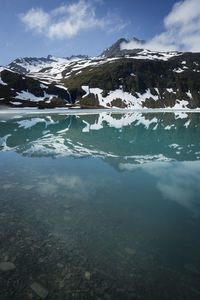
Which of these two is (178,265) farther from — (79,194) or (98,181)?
(98,181)

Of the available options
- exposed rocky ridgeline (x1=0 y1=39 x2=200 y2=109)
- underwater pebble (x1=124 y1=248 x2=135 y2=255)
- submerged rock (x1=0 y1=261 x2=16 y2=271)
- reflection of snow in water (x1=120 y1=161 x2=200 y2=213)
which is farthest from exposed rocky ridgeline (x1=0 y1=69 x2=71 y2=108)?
underwater pebble (x1=124 y1=248 x2=135 y2=255)

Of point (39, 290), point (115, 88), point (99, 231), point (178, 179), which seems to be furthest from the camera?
point (115, 88)

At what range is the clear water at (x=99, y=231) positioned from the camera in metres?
5.69

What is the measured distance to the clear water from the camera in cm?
569

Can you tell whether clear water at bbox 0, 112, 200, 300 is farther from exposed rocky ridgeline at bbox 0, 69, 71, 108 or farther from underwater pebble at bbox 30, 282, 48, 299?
exposed rocky ridgeline at bbox 0, 69, 71, 108

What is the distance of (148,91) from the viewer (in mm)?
168625

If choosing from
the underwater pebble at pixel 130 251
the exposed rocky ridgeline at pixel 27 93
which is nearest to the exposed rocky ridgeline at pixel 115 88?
the exposed rocky ridgeline at pixel 27 93

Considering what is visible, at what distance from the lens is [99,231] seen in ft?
26.4

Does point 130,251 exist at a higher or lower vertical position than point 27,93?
lower

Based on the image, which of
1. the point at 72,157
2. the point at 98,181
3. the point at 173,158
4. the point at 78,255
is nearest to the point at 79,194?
the point at 98,181

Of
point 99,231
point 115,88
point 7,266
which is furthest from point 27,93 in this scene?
point 7,266

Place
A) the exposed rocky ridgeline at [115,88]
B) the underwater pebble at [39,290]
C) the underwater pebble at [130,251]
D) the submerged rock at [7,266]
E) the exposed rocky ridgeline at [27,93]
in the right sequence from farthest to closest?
Answer: the exposed rocky ridgeline at [115,88] < the exposed rocky ridgeline at [27,93] < the underwater pebble at [130,251] < the submerged rock at [7,266] < the underwater pebble at [39,290]

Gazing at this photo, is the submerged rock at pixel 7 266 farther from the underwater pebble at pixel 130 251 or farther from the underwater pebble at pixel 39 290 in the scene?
the underwater pebble at pixel 130 251

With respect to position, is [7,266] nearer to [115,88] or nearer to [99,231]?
[99,231]
